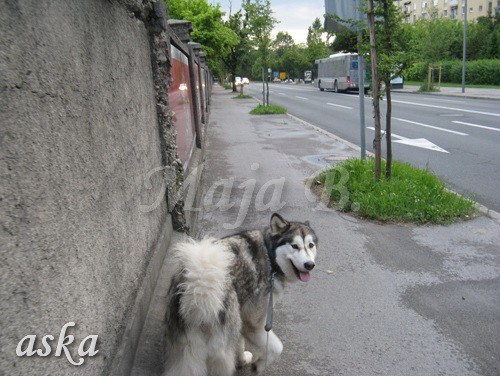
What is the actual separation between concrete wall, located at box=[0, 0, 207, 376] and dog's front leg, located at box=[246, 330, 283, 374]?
2.86 ft

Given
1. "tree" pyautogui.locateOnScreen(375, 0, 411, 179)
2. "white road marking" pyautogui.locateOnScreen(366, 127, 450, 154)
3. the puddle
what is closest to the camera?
"tree" pyautogui.locateOnScreen(375, 0, 411, 179)

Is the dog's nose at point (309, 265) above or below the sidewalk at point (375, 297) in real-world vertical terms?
above

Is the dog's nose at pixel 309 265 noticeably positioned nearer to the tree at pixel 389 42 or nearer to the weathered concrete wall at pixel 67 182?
the weathered concrete wall at pixel 67 182

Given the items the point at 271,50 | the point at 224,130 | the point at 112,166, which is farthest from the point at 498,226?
the point at 271,50

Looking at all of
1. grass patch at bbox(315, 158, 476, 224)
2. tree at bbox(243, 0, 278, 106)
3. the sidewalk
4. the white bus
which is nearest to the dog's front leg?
the sidewalk

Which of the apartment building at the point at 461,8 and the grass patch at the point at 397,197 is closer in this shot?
the grass patch at the point at 397,197

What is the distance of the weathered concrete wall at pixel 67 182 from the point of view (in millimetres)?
1621

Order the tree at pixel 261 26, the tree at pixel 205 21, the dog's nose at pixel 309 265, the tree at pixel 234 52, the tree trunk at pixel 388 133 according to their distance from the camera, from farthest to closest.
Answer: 1. the tree at pixel 234 52
2. the tree at pixel 205 21
3. the tree at pixel 261 26
4. the tree trunk at pixel 388 133
5. the dog's nose at pixel 309 265

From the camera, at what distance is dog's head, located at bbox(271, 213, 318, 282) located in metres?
3.39

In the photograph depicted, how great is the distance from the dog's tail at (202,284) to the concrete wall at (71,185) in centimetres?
41

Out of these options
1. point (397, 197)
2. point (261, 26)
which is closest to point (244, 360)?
point (397, 197)

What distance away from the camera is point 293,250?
3.42m

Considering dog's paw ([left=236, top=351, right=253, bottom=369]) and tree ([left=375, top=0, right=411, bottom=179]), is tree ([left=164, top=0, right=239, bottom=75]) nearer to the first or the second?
tree ([left=375, top=0, right=411, bottom=179])

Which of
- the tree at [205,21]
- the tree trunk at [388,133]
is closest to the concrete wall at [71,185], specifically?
the tree trunk at [388,133]
